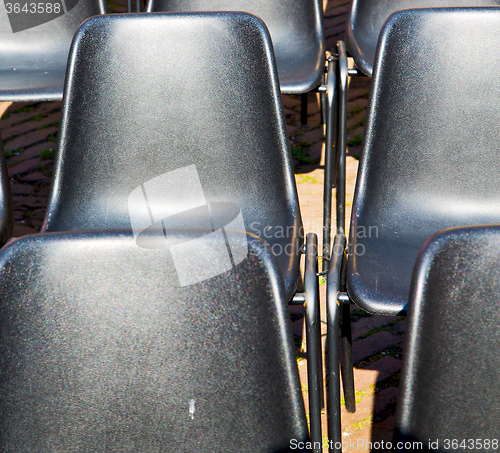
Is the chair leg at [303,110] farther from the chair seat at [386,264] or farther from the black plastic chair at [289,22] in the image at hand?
the chair seat at [386,264]

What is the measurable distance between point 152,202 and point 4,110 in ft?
8.55

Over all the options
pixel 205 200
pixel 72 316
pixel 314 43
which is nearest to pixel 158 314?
pixel 72 316

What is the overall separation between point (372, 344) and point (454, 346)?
130 centimetres

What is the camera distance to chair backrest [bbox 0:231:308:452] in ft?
3.36

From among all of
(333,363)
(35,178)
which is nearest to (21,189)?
(35,178)

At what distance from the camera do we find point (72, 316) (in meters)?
1.04

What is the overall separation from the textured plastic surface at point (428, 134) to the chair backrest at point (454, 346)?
73 centimetres

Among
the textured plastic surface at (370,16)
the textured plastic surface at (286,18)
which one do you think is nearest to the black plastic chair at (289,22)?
→ the textured plastic surface at (286,18)

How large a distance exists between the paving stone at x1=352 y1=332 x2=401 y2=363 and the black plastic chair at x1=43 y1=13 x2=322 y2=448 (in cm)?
65

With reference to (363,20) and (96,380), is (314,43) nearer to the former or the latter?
(363,20)

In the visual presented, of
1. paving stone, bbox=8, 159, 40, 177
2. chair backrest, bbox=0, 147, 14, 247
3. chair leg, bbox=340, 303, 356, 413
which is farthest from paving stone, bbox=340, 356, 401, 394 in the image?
paving stone, bbox=8, 159, 40, 177

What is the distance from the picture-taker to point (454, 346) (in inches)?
40.0

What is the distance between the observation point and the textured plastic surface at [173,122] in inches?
69.9

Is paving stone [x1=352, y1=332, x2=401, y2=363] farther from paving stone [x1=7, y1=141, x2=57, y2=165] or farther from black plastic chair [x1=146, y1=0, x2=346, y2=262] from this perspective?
paving stone [x1=7, y1=141, x2=57, y2=165]
